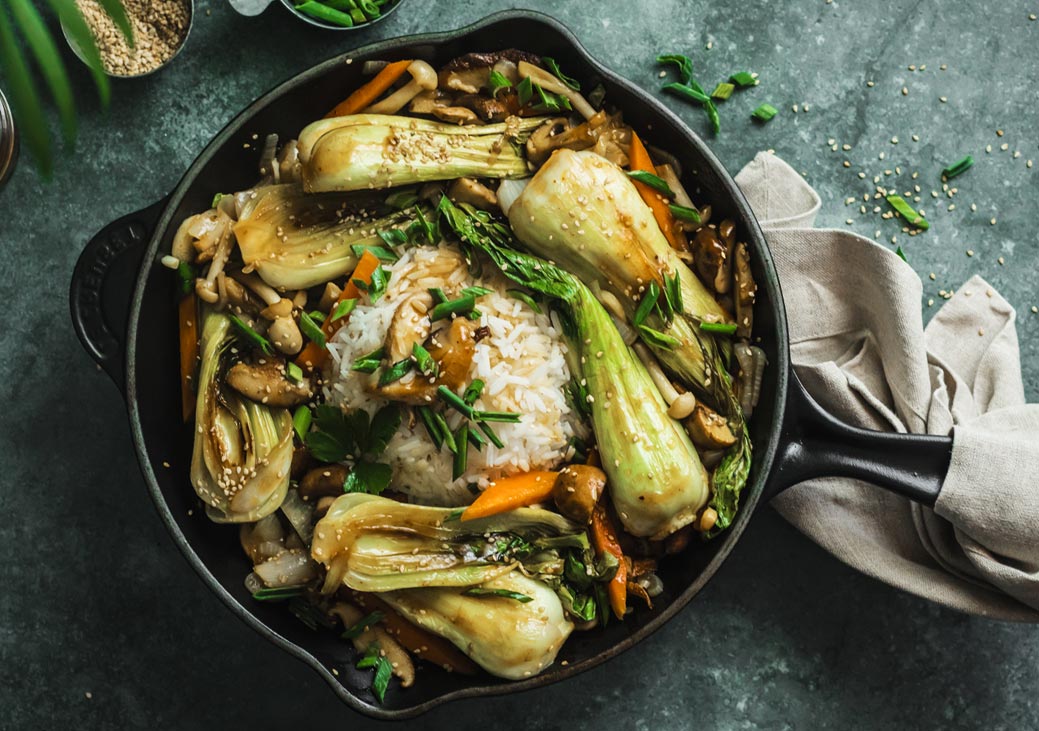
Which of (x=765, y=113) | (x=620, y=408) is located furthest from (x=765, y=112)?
(x=620, y=408)

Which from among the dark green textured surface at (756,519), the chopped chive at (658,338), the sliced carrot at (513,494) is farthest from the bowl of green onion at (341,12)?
the sliced carrot at (513,494)

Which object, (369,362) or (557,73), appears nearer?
(369,362)

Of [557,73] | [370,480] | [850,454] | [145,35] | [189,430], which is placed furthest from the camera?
[145,35]

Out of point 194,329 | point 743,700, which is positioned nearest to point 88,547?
point 194,329

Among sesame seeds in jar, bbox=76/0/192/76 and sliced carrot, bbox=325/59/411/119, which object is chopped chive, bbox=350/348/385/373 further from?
sesame seeds in jar, bbox=76/0/192/76

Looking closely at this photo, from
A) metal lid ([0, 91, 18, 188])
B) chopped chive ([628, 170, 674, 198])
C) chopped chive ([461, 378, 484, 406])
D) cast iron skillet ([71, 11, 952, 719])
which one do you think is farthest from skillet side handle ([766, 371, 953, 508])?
metal lid ([0, 91, 18, 188])

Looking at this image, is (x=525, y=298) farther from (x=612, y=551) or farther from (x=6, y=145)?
(x=6, y=145)
